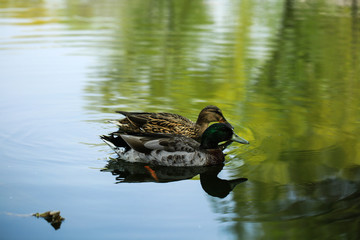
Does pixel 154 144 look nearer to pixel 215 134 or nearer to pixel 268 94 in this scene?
pixel 215 134

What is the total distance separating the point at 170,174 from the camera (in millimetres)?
6863

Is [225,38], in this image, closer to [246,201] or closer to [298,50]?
[298,50]

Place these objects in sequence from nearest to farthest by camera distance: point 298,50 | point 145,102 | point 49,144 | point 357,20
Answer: point 49,144 < point 145,102 < point 298,50 < point 357,20

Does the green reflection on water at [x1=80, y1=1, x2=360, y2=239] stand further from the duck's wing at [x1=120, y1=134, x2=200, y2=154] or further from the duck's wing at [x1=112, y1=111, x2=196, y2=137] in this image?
the duck's wing at [x1=112, y1=111, x2=196, y2=137]

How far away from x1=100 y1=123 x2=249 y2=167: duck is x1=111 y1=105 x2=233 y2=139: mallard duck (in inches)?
33.3

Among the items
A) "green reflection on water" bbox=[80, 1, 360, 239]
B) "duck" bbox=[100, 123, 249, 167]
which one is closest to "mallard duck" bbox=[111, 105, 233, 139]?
"green reflection on water" bbox=[80, 1, 360, 239]

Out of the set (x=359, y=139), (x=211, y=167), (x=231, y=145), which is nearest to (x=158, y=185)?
(x=211, y=167)

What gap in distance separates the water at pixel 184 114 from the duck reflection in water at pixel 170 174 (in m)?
0.04

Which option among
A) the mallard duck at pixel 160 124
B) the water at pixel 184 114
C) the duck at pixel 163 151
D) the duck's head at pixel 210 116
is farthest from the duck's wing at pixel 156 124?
the duck at pixel 163 151

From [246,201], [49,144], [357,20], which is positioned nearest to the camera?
[246,201]

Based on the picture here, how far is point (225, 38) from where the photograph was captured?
18344mm

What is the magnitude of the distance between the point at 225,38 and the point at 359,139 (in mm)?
10591

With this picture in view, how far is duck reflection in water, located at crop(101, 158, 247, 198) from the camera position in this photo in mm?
6473

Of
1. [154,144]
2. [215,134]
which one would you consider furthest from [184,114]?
[154,144]
